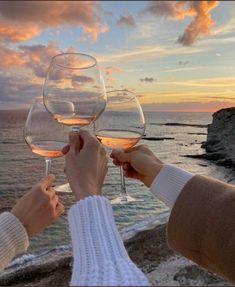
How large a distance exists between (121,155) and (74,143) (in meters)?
0.29

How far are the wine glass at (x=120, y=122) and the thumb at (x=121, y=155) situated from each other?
5cm

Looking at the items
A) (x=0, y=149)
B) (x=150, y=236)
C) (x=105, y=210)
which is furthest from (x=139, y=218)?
(x=0, y=149)

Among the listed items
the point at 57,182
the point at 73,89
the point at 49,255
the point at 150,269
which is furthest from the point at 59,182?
the point at 73,89

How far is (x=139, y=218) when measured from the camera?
6543 mm

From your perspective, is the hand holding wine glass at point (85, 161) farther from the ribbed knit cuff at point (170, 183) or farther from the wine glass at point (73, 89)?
the ribbed knit cuff at point (170, 183)

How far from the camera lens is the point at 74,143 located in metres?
1.32

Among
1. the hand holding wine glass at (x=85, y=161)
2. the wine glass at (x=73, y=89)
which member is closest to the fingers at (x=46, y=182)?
the hand holding wine glass at (x=85, y=161)

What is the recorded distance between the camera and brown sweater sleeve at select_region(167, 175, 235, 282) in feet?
4.49

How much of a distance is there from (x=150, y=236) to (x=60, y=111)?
3.45 meters

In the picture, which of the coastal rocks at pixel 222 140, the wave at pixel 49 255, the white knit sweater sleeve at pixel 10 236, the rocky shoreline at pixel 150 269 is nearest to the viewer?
the white knit sweater sleeve at pixel 10 236

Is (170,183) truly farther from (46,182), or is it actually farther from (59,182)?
(59,182)

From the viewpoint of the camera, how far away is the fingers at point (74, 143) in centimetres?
131

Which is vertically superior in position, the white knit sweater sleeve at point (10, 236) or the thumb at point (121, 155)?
the thumb at point (121, 155)

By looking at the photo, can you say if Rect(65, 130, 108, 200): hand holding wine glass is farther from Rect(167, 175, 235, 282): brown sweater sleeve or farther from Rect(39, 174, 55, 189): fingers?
Rect(167, 175, 235, 282): brown sweater sleeve
